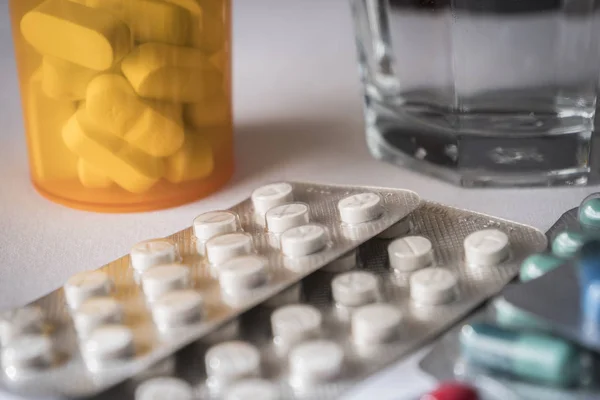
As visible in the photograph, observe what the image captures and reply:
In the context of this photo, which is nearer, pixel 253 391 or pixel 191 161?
pixel 253 391

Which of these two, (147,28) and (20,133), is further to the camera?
(20,133)

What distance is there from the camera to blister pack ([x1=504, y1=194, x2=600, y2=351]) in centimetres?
36

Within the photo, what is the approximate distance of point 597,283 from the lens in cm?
37

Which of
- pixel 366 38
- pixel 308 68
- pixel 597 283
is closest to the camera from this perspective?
pixel 597 283

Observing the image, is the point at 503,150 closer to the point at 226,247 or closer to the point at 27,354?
the point at 226,247

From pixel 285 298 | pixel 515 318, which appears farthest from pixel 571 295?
pixel 285 298

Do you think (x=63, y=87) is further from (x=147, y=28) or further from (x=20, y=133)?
(x=20, y=133)

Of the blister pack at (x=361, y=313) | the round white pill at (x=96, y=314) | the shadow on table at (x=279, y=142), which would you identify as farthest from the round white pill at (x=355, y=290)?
the shadow on table at (x=279, y=142)

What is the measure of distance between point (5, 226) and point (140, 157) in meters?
0.10

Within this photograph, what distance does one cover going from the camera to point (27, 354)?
0.38m

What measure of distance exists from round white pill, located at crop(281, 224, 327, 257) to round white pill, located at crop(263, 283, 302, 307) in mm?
22

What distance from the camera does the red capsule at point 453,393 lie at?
0.35m

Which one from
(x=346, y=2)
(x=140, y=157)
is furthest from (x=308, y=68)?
(x=140, y=157)

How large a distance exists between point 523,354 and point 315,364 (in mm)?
83
